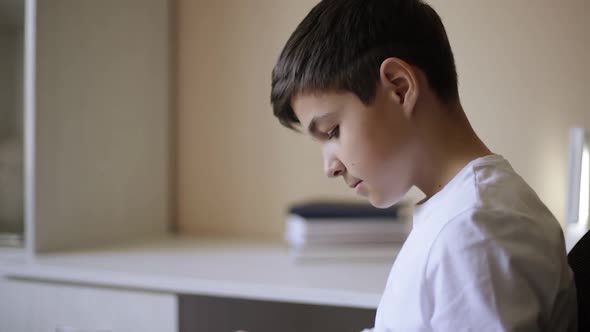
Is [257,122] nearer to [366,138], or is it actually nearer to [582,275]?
[366,138]

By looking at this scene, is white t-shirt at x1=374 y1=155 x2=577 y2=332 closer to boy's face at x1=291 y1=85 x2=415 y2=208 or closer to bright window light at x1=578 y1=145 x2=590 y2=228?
boy's face at x1=291 y1=85 x2=415 y2=208

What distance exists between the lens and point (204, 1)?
57.2 inches

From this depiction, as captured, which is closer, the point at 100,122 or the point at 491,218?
the point at 491,218

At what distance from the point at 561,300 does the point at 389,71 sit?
0.95 feet

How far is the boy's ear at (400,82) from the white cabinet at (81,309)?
20.4 inches

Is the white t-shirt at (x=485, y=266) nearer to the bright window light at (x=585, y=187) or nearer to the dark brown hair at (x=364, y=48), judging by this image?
the dark brown hair at (x=364, y=48)

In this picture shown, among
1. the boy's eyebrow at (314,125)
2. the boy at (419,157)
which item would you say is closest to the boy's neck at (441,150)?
the boy at (419,157)

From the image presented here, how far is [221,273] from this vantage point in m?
1.03

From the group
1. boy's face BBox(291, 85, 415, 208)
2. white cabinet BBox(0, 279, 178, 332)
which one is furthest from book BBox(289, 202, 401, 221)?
boy's face BBox(291, 85, 415, 208)

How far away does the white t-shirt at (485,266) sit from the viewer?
54 centimetres

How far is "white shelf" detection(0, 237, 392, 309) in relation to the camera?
92 cm

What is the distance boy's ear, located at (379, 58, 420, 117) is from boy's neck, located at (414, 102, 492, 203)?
30mm

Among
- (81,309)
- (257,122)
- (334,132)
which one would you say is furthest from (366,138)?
(257,122)

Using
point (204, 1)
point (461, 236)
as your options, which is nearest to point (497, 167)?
point (461, 236)
